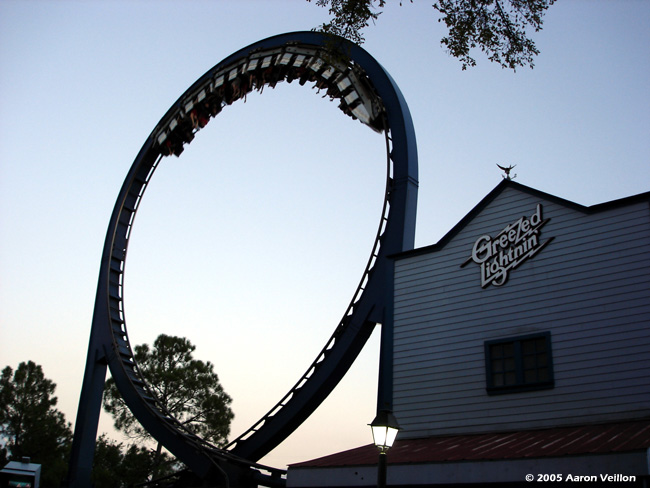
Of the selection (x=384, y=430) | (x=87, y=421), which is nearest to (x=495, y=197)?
(x=384, y=430)

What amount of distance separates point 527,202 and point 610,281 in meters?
2.34

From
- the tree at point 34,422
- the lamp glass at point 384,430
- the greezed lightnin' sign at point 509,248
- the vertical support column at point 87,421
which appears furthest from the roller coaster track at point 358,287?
the tree at point 34,422

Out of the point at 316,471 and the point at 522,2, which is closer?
the point at 522,2

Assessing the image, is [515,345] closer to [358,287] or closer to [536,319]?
[536,319]

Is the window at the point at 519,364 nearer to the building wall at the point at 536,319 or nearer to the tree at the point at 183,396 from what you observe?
the building wall at the point at 536,319

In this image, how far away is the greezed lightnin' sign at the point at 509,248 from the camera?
13.4m

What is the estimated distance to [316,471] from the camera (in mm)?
12102

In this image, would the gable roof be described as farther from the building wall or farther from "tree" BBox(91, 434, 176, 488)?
"tree" BBox(91, 434, 176, 488)

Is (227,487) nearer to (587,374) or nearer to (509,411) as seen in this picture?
(509,411)

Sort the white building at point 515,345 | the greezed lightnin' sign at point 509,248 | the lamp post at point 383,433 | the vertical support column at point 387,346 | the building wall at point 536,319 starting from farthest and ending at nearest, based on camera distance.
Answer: the vertical support column at point 387,346 < the greezed lightnin' sign at point 509,248 < the building wall at point 536,319 < the white building at point 515,345 < the lamp post at point 383,433

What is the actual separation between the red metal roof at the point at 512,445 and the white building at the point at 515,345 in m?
0.04

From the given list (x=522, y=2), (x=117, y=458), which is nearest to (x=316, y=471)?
(x=522, y=2)

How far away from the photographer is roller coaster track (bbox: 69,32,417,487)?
1608 cm

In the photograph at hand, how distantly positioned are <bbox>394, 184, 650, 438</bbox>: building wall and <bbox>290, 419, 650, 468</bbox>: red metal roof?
0.37 m
